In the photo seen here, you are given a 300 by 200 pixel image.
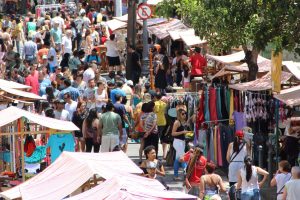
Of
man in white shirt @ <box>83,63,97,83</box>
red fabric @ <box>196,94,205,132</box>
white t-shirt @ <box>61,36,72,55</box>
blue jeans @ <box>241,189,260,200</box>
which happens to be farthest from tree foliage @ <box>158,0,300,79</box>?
white t-shirt @ <box>61,36,72,55</box>

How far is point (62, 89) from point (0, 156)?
23.2 feet

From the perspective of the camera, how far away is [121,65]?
40.2 meters

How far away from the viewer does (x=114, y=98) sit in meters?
27.9

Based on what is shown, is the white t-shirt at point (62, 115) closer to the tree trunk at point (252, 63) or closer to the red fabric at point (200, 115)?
the red fabric at point (200, 115)

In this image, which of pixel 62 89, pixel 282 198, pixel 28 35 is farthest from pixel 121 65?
pixel 282 198

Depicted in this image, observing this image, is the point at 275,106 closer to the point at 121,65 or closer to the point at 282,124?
the point at 282,124

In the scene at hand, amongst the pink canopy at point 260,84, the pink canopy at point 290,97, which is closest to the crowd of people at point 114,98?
the pink canopy at point 290,97

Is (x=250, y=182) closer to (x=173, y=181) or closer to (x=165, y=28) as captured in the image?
(x=173, y=181)

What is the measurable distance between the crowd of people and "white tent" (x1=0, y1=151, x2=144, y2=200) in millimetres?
1335

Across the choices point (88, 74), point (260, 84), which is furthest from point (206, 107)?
point (88, 74)

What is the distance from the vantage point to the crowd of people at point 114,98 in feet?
65.0

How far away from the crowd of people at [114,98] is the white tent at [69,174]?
1335mm

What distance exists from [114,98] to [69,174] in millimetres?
10539

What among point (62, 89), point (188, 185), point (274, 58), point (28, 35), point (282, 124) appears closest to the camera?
point (188, 185)
